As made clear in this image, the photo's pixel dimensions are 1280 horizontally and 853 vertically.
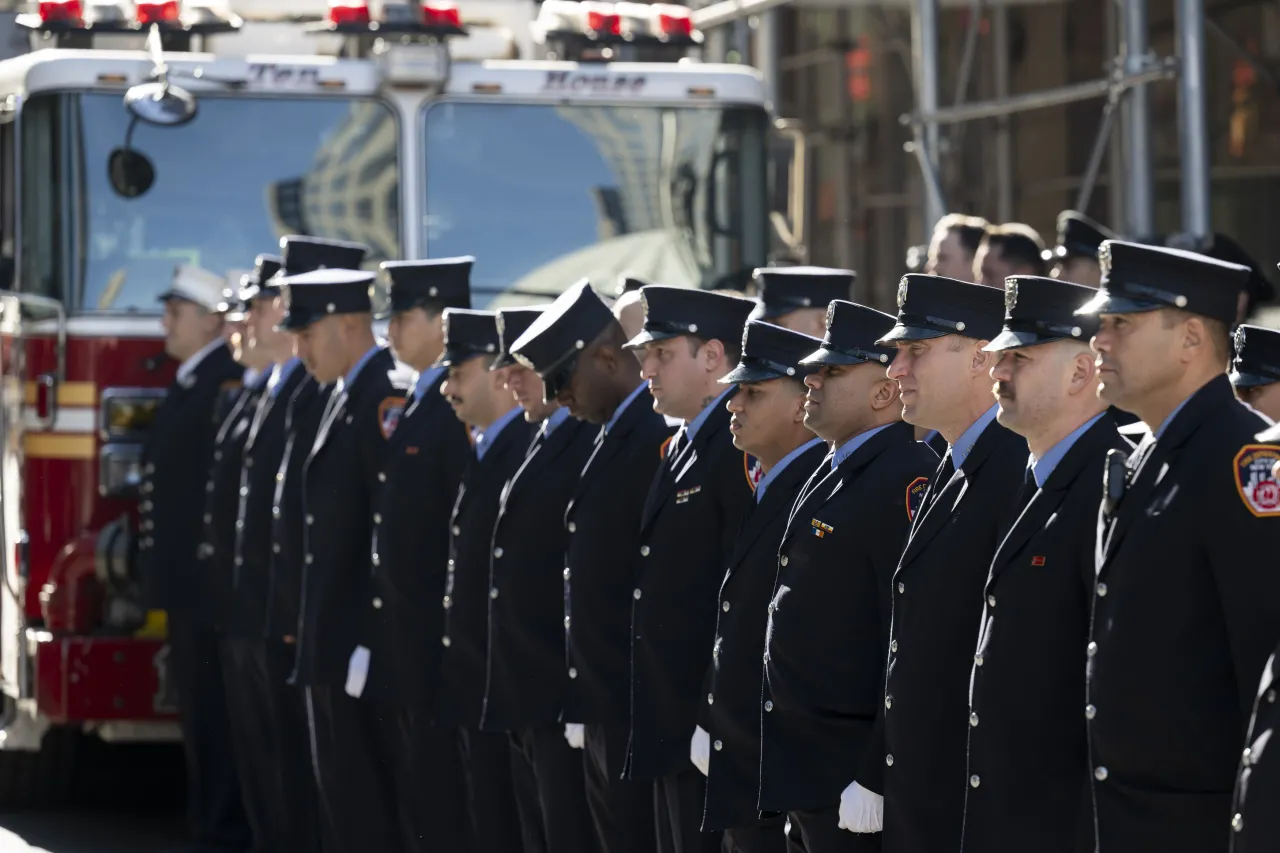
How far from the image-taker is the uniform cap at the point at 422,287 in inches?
289

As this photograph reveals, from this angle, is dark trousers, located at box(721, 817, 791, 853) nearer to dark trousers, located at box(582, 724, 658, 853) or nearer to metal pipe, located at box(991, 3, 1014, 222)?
dark trousers, located at box(582, 724, 658, 853)

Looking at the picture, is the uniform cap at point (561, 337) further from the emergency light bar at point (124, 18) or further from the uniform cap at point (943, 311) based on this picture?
the emergency light bar at point (124, 18)

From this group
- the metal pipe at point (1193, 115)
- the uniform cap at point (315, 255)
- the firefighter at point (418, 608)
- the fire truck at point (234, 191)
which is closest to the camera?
the firefighter at point (418, 608)

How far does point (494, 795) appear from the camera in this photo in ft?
21.7

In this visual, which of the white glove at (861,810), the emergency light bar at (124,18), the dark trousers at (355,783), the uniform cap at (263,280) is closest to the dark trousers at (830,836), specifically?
the white glove at (861,810)

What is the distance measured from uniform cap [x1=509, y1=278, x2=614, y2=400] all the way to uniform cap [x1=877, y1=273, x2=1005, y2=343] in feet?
5.28

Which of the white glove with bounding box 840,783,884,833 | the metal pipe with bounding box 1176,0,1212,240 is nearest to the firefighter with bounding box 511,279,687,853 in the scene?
the white glove with bounding box 840,783,884,833

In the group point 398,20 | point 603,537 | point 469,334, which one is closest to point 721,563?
point 603,537

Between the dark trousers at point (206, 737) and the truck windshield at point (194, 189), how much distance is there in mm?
1207

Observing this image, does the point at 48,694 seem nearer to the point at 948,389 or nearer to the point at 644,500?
the point at 644,500

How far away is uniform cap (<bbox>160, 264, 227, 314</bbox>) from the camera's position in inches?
341

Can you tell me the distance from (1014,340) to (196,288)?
16.6ft

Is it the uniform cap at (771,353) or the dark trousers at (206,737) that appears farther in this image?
the dark trousers at (206,737)

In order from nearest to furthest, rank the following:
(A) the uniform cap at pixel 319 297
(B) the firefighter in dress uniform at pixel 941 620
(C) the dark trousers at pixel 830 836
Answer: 1. (B) the firefighter in dress uniform at pixel 941 620
2. (C) the dark trousers at pixel 830 836
3. (A) the uniform cap at pixel 319 297
